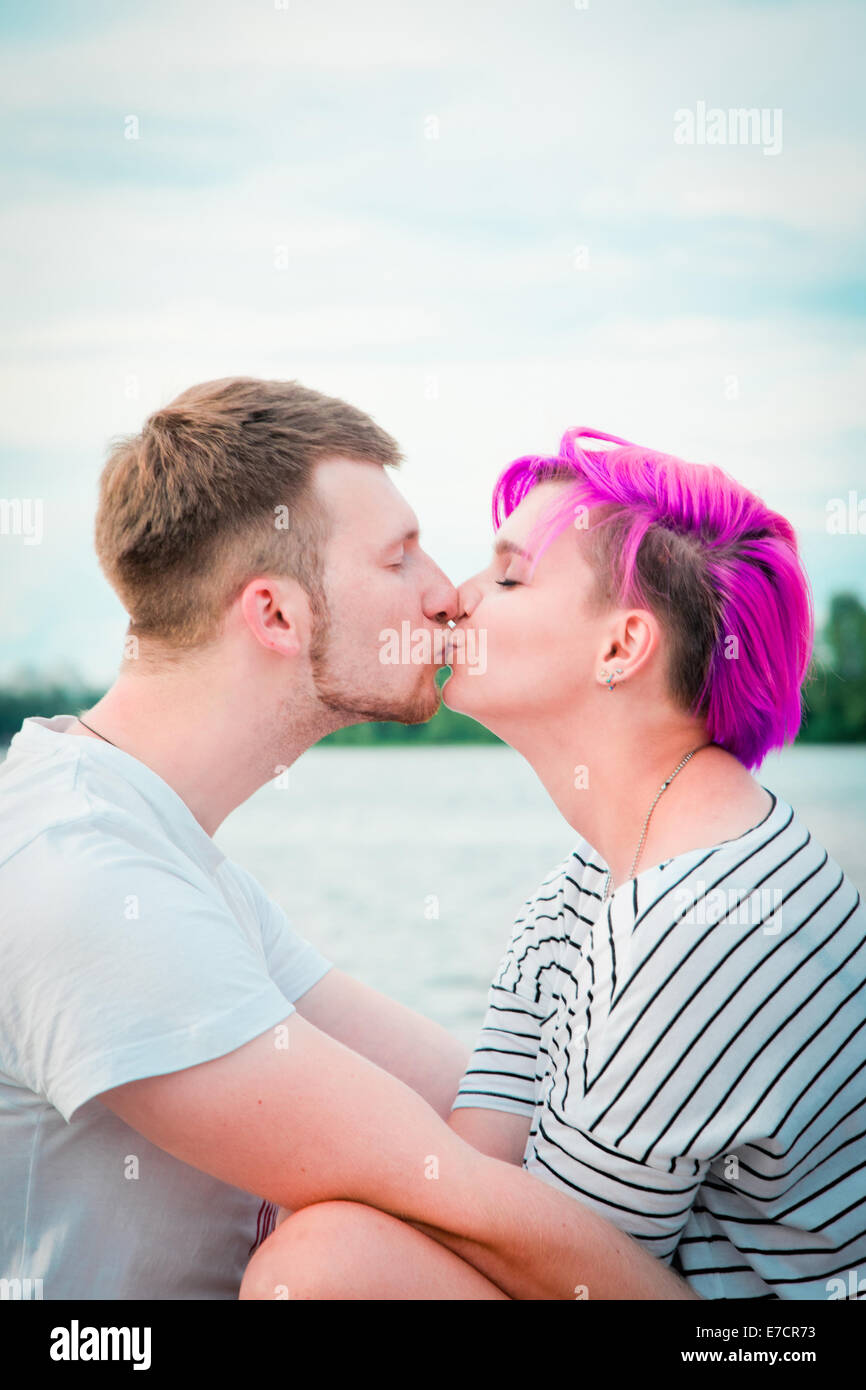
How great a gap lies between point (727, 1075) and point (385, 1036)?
1078mm

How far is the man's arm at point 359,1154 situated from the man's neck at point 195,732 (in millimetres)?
617

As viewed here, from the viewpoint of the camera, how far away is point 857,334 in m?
19.4

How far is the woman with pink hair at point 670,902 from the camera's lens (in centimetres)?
176

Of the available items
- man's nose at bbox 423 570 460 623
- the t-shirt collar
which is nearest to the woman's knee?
the t-shirt collar

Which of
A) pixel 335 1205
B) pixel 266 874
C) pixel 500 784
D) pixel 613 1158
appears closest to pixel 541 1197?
pixel 613 1158

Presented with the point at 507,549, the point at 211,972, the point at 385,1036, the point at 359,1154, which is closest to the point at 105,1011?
the point at 211,972

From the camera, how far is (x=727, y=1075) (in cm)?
175

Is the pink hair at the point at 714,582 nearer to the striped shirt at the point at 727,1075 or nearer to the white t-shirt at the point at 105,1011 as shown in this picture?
the striped shirt at the point at 727,1075

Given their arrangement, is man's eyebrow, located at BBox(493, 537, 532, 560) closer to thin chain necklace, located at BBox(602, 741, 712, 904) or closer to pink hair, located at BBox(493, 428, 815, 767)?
pink hair, located at BBox(493, 428, 815, 767)

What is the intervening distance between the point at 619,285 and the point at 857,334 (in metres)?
4.72

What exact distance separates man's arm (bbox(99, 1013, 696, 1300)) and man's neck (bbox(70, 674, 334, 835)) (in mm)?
617

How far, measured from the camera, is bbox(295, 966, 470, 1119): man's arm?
2633 mm

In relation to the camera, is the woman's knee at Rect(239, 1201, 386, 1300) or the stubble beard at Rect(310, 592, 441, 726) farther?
the stubble beard at Rect(310, 592, 441, 726)
